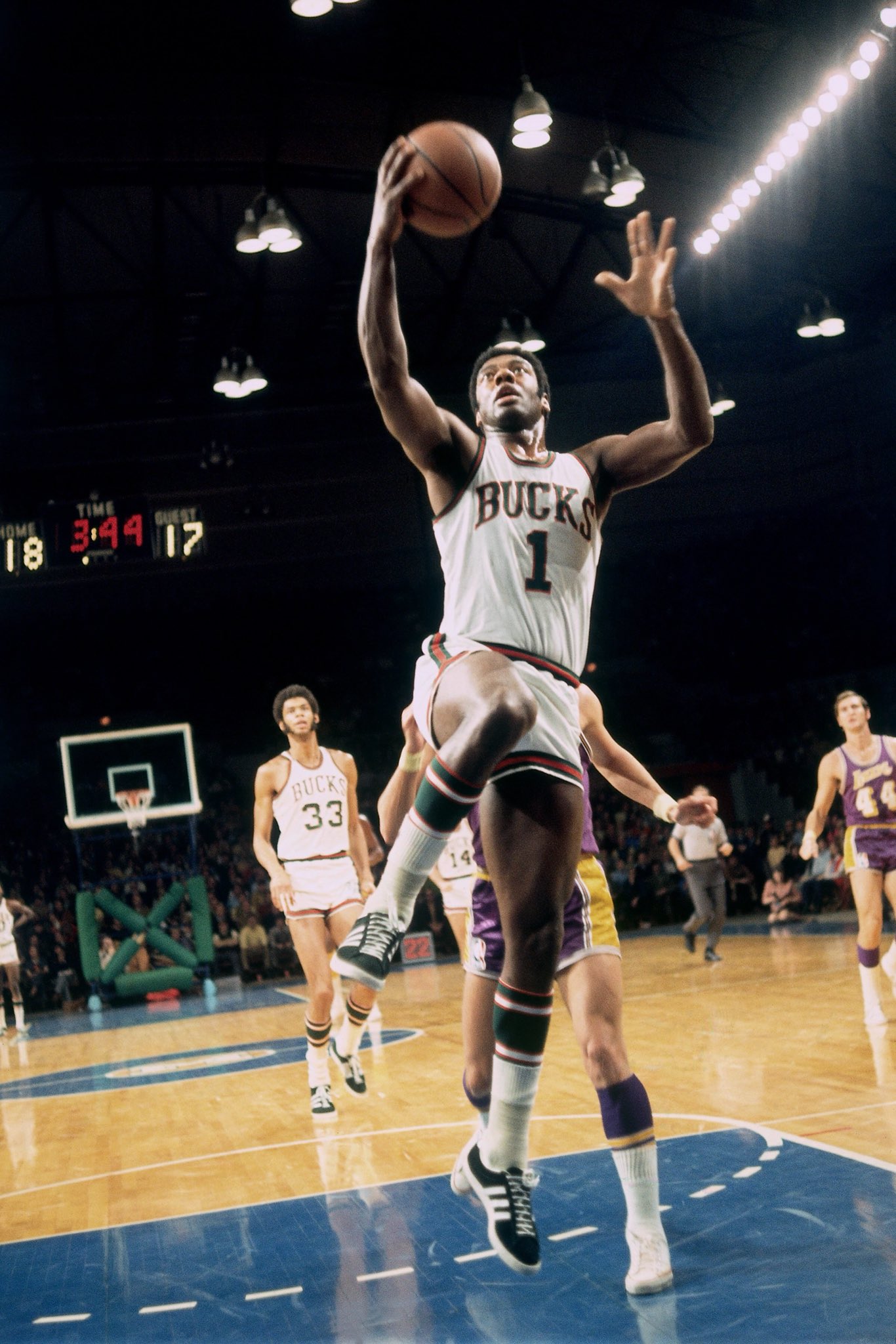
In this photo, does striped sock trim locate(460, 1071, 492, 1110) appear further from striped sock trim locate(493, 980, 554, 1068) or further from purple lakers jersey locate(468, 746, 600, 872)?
striped sock trim locate(493, 980, 554, 1068)

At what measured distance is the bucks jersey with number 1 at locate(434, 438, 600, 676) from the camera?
3564 mm

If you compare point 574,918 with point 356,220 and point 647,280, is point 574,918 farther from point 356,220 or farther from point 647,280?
point 356,220

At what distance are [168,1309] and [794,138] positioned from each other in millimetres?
12181

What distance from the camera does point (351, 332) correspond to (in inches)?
728

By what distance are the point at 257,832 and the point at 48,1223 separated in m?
2.56

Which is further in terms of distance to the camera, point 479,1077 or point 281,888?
point 281,888

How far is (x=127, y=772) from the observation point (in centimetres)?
1895

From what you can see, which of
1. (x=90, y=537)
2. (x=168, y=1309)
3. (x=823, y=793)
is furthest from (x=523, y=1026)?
(x=90, y=537)

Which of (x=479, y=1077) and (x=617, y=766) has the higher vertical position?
(x=617, y=766)

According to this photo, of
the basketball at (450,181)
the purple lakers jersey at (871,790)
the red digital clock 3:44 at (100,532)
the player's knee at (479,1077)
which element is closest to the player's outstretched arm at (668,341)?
the basketball at (450,181)

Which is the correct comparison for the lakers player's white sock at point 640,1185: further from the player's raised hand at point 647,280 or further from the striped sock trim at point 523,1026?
the player's raised hand at point 647,280

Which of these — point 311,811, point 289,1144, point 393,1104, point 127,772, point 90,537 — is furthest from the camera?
point 127,772

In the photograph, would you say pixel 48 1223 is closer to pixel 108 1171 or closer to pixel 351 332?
pixel 108 1171

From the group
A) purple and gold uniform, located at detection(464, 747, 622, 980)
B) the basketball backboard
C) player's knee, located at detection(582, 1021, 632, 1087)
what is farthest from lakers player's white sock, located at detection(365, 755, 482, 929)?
the basketball backboard
